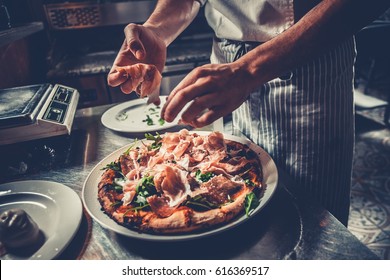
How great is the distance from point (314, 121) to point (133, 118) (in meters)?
0.87

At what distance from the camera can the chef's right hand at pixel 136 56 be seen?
1109 millimetres

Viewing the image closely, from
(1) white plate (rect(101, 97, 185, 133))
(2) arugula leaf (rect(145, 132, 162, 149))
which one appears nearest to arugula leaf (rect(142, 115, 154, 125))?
(1) white plate (rect(101, 97, 185, 133))

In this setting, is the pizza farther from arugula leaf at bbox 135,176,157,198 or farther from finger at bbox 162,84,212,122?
finger at bbox 162,84,212,122

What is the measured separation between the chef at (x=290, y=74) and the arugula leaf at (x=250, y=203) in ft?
0.72

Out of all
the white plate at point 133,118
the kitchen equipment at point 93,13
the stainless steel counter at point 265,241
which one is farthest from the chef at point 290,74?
the kitchen equipment at point 93,13

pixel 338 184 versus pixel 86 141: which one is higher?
pixel 86 141

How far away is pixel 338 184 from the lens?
1.28 metres

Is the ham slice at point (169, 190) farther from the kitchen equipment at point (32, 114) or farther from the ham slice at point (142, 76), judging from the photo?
the kitchen equipment at point (32, 114)

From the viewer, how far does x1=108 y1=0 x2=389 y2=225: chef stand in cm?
89

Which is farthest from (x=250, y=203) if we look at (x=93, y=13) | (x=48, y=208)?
(x=93, y=13)

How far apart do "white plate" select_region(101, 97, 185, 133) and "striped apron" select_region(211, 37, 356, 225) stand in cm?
43

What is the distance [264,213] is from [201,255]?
226mm

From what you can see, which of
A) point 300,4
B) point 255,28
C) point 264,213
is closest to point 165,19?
point 255,28
